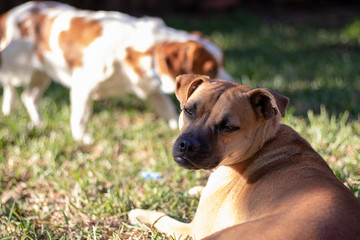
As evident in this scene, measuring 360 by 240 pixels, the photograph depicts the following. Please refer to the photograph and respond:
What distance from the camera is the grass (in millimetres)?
3480

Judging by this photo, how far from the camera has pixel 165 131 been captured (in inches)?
207

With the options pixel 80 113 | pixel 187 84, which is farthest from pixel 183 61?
pixel 187 84

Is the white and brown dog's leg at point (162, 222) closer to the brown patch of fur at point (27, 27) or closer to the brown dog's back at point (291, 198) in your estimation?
the brown dog's back at point (291, 198)

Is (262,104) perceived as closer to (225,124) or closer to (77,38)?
(225,124)

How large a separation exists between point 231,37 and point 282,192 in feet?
21.7

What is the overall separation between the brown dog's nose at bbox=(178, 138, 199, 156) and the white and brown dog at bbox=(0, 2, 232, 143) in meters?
1.96

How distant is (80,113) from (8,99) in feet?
3.78

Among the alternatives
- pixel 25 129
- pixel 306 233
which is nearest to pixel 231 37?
pixel 25 129

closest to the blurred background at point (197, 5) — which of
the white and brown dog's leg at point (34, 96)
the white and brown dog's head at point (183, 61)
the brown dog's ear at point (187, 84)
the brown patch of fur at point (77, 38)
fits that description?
the white and brown dog's leg at point (34, 96)

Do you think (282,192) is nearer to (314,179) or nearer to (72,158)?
(314,179)

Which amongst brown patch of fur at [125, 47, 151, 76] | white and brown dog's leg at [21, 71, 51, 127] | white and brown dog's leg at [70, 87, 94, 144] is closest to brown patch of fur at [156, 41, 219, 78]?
brown patch of fur at [125, 47, 151, 76]

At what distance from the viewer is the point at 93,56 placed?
4797 millimetres

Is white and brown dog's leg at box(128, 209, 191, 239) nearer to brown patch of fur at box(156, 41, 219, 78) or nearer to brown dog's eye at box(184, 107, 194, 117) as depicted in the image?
brown dog's eye at box(184, 107, 194, 117)

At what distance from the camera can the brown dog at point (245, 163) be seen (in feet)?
7.85
